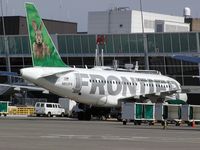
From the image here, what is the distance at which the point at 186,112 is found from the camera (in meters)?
55.4

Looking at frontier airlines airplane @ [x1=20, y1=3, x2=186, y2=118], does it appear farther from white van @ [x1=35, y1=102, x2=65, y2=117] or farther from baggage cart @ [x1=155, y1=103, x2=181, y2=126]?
white van @ [x1=35, y1=102, x2=65, y2=117]

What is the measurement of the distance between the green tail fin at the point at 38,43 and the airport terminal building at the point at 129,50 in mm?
32852

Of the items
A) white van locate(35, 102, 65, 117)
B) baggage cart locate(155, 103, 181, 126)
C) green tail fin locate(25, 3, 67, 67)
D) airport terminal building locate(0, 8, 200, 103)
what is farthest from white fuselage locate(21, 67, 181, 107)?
airport terminal building locate(0, 8, 200, 103)

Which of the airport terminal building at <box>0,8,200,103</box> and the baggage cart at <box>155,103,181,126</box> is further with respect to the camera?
the airport terminal building at <box>0,8,200,103</box>

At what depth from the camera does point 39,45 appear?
6138 cm

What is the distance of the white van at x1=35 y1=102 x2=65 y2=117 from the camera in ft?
268

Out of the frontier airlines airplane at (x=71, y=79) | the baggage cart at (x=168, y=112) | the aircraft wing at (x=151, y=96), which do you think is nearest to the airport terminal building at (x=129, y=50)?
the aircraft wing at (x=151, y=96)

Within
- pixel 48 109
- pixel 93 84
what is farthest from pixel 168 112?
pixel 48 109

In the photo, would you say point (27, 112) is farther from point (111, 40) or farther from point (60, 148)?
point (60, 148)

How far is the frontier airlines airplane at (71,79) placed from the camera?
194 feet

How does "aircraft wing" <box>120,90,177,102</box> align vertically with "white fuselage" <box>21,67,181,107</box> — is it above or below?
below

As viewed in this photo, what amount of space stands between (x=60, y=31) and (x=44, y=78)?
67.7 m

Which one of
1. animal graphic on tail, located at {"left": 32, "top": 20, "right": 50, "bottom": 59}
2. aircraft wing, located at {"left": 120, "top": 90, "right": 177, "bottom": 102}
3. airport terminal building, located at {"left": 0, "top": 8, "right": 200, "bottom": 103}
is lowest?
aircraft wing, located at {"left": 120, "top": 90, "right": 177, "bottom": 102}

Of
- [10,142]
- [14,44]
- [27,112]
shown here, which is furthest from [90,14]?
[10,142]
